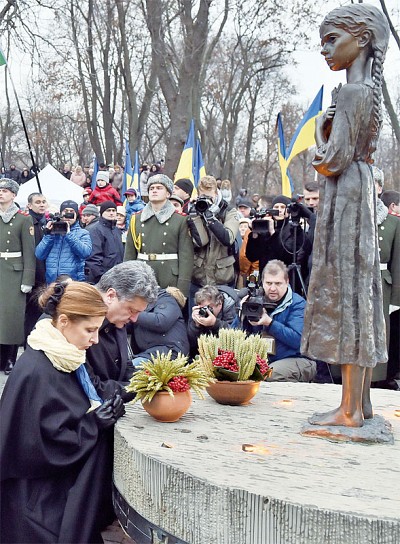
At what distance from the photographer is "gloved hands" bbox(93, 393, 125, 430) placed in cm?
350

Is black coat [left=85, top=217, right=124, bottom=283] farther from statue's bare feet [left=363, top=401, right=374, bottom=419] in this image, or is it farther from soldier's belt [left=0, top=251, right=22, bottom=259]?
statue's bare feet [left=363, top=401, right=374, bottom=419]

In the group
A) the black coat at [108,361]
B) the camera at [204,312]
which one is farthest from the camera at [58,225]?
the black coat at [108,361]

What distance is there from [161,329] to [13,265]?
104 inches

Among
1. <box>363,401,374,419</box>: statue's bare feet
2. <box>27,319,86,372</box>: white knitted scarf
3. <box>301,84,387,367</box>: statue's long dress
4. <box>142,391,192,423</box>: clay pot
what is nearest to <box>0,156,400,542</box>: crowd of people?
<box>27,319,86,372</box>: white knitted scarf

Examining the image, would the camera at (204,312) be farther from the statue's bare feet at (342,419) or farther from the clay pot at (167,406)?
the statue's bare feet at (342,419)

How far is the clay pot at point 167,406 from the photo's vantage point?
11.5 feet

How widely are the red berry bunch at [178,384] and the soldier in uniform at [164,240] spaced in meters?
3.42

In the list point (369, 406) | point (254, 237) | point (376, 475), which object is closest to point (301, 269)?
point (254, 237)

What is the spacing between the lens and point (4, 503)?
11.1 ft

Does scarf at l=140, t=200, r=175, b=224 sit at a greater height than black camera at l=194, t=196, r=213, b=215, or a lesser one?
lesser

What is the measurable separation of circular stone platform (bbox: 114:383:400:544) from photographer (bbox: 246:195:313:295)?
315cm

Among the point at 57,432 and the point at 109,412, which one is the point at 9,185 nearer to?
the point at 109,412

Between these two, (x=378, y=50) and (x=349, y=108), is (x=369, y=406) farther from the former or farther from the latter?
(x=378, y=50)

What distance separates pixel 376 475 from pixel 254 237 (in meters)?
4.53
